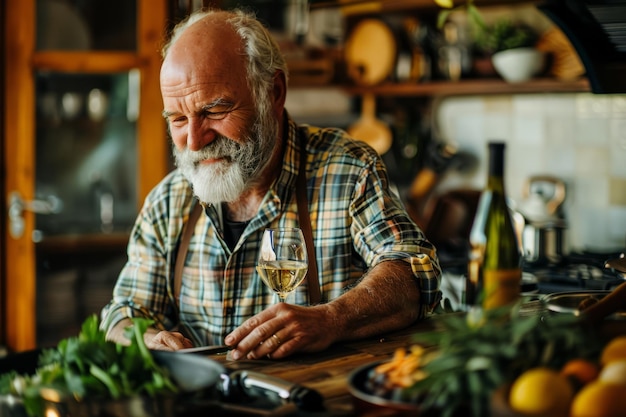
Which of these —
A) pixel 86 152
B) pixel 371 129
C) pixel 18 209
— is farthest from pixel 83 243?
pixel 371 129

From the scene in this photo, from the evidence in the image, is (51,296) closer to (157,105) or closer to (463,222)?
(157,105)

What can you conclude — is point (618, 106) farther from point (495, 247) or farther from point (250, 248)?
point (495, 247)

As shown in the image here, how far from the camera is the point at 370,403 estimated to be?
1.08 m

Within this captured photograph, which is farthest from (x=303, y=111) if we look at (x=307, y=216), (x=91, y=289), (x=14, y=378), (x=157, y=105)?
(x=14, y=378)

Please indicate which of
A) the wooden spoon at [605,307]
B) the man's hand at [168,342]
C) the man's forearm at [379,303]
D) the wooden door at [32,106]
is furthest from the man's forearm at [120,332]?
the wooden door at [32,106]

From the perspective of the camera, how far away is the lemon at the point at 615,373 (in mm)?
972

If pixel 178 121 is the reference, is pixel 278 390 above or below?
below

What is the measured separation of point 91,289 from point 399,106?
1.97 m

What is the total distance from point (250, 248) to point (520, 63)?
7.30 ft

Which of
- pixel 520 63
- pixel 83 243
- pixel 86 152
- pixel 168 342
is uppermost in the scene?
pixel 520 63

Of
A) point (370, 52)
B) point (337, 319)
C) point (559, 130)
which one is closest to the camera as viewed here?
point (337, 319)

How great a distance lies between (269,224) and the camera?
218cm

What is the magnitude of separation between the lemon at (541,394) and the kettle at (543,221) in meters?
2.12

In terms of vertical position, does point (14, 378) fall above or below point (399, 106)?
below
